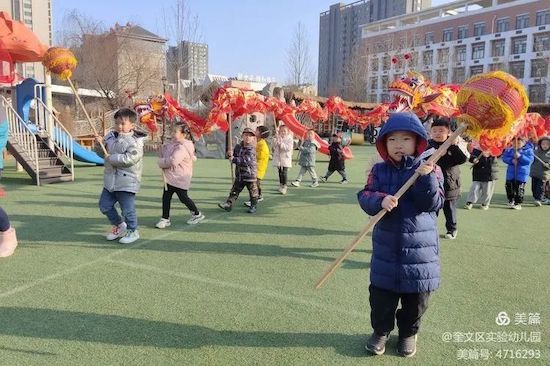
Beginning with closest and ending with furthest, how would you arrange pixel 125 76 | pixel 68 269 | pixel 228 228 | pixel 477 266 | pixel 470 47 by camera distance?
1. pixel 68 269
2. pixel 477 266
3. pixel 228 228
4. pixel 125 76
5. pixel 470 47

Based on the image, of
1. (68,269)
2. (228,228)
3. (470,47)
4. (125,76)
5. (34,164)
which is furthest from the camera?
(470,47)

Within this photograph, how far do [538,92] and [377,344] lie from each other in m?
61.6

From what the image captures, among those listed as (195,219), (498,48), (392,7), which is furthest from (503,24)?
(195,219)

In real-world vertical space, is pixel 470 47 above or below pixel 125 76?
above

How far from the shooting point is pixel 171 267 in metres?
4.52

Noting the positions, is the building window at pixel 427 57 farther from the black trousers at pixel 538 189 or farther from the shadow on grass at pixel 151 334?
the shadow on grass at pixel 151 334

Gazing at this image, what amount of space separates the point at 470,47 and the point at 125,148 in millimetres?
68865

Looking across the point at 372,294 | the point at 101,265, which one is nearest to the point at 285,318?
the point at 372,294

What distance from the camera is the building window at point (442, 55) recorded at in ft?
213

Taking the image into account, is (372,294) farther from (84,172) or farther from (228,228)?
(84,172)

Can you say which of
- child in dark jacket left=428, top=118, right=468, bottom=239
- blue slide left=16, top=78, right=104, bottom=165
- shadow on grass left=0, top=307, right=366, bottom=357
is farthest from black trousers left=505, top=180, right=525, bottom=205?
blue slide left=16, top=78, right=104, bottom=165

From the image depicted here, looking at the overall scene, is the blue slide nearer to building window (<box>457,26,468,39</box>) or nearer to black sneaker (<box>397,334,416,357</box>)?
black sneaker (<box>397,334,416,357</box>)

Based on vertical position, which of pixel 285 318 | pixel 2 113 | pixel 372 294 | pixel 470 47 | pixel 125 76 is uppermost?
pixel 470 47

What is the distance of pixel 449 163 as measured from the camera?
522cm
